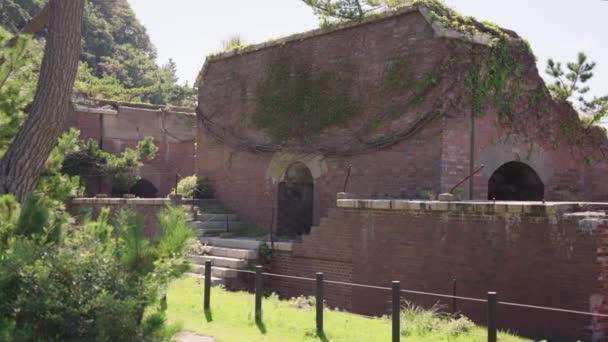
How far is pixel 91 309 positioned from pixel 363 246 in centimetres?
731

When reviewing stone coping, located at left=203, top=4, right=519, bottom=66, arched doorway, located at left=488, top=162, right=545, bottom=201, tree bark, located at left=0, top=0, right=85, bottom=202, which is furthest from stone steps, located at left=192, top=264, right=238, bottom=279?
stone coping, located at left=203, top=4, right=519, bottom=66

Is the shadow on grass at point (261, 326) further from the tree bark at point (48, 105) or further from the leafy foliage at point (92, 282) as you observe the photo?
the tree bark at point (48, 105)

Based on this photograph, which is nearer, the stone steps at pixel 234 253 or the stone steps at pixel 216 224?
the stone steps at pixel 234 253

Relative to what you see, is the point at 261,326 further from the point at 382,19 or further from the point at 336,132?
the point at 382,19

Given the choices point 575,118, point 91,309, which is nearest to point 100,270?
point 91,309

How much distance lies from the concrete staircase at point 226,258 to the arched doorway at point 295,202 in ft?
6.04

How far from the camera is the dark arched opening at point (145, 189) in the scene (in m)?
26.9

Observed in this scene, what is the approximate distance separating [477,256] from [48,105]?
646 centimetres

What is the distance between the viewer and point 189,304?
10.7m

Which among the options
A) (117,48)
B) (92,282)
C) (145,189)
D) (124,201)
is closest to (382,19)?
(124,201)

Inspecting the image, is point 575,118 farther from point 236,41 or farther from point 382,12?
point 236,41

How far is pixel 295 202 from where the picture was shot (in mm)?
17453

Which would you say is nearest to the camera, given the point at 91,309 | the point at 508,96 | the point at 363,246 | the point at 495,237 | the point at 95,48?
the point at 91,309

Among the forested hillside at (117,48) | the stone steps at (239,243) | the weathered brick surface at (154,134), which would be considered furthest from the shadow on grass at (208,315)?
the forested hillside at (117,48)
